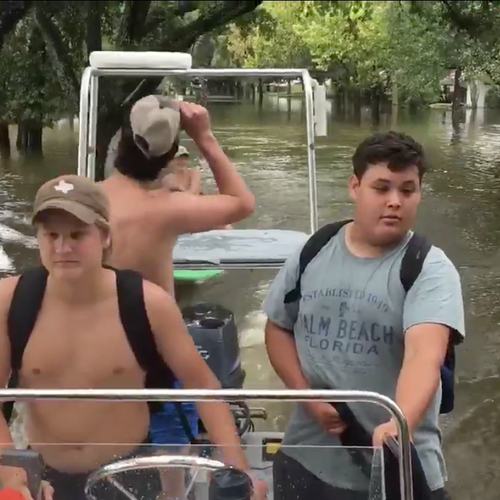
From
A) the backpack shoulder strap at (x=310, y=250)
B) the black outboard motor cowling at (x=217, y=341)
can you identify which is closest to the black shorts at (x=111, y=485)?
the backpack shoulder strap at (x=310, y=250)

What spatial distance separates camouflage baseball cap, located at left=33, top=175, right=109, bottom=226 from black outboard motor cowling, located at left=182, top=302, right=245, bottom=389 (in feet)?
3.84

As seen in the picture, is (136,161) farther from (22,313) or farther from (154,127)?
(22,313)

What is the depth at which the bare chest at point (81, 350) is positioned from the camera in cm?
178

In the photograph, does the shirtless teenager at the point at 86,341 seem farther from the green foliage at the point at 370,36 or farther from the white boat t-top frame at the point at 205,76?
the white boat t-top frame at the point at 205,76

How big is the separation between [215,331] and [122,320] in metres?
1.18

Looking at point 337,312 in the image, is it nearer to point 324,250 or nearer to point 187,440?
point 324,250

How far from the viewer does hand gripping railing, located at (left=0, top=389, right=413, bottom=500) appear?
152cm

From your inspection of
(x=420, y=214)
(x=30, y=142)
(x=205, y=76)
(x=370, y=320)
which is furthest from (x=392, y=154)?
(x=30, y=142)

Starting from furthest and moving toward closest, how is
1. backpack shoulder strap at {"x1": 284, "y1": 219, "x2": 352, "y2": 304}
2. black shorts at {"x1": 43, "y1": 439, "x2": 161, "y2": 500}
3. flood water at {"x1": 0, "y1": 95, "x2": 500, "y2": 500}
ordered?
flood water at {"x1": 0, "y1": 95, "x2": 500, "y2": 500}
backpack shoulder strap at {"x1": 284, "y1": 219, "x2": 352, "y2": 304}
black shorts at {"x1": 43, "y1": 439, "x2": 161, "y2": 500}

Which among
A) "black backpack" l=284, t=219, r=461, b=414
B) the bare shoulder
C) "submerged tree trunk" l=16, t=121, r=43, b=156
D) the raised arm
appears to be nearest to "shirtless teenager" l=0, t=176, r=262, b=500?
the bare shoulder

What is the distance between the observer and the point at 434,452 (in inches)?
72.2

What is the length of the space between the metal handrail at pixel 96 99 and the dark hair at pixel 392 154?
1752mm

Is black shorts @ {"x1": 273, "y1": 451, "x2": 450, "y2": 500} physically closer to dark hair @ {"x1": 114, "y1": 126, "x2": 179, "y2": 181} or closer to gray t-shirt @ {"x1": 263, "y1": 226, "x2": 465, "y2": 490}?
gray t-shirt @ {"x1": 263, "y1": 226, "x2": 465, "y2": 490}

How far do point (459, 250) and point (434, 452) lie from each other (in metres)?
6.99
